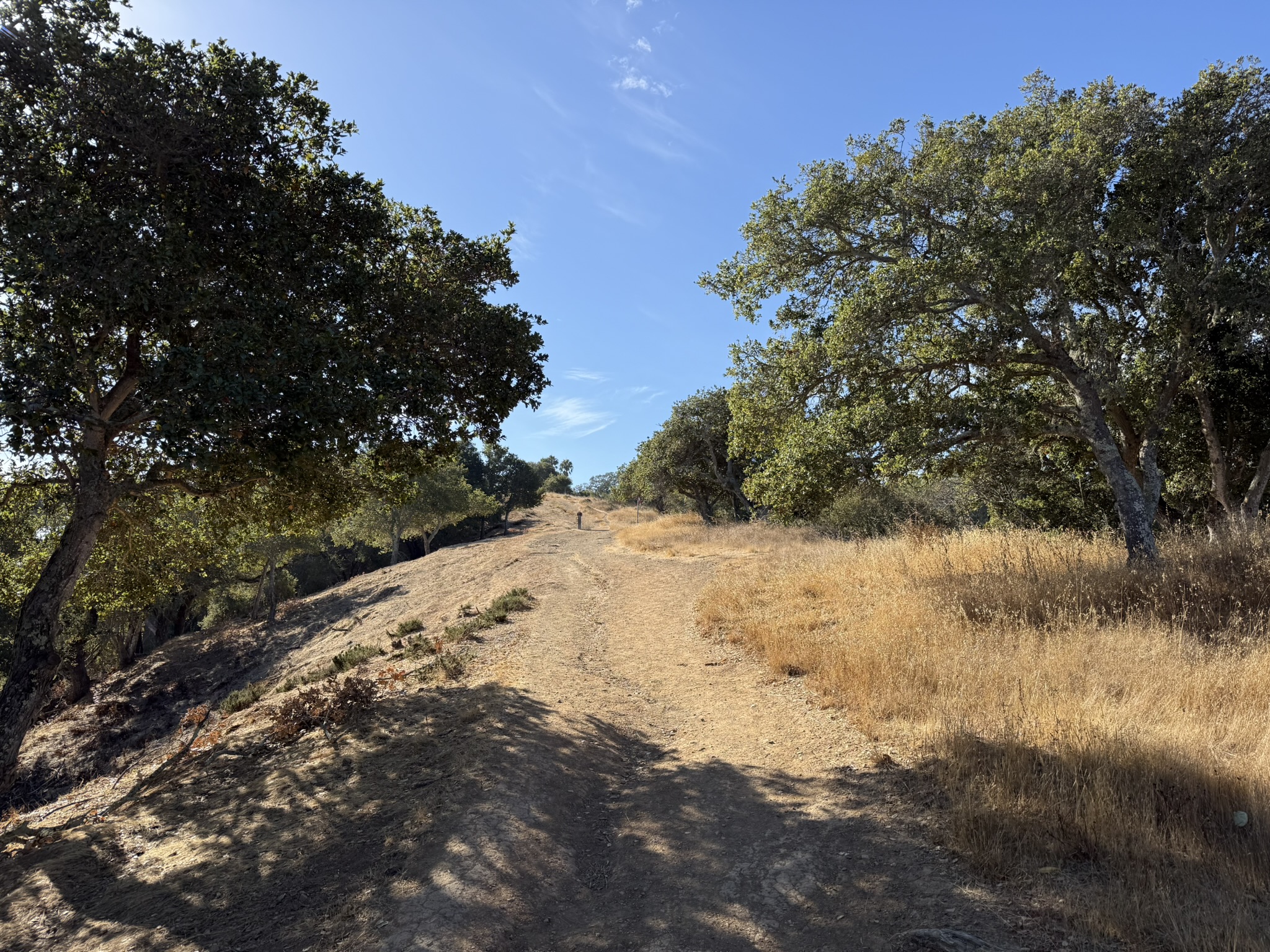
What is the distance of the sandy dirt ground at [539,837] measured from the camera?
156 inches

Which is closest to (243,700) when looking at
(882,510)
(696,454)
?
(882,510)

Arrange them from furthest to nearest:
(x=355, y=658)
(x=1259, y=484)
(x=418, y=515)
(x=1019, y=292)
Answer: (x=418, y=515)
(x=1259, y=484)
(x=355, y=658)
(x=1019, y=292)

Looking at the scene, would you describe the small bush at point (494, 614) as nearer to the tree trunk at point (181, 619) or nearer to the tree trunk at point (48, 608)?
the tree trunk at point (48, 608)

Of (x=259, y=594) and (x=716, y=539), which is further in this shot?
(x=259, y=594)

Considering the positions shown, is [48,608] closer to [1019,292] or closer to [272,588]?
[1019,292]

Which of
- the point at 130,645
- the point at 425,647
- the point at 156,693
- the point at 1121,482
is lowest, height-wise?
the point at 156,693

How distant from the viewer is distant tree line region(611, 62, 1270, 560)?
11.5 m

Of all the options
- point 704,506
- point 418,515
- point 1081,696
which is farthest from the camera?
point 704,506

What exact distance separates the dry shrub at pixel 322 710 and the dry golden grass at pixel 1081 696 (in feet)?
20.2

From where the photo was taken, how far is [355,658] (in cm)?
1306

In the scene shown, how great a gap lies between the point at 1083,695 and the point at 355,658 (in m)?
12.5

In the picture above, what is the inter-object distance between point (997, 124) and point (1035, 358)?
4930 mm

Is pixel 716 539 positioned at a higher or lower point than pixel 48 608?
lower

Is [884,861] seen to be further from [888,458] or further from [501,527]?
[501,527]
